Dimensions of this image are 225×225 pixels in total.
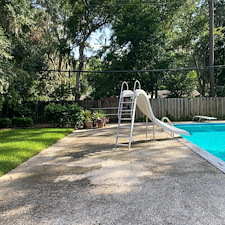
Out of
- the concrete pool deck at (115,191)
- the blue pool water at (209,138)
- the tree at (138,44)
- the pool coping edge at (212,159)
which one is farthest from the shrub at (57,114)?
the pool coping edge at (212,159)

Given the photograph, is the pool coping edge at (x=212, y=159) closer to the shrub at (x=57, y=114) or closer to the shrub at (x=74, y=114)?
the shrub at (x=74, y=114)

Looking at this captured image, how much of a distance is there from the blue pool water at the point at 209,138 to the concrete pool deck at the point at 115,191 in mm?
1830

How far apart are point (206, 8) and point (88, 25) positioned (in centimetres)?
1107

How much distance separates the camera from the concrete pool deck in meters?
2.12

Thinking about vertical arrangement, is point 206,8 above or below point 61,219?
above

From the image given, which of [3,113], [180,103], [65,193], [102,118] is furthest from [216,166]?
[3,113]

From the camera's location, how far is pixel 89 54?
17.2 metres

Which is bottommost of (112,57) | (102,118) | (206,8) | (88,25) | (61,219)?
(61,219)

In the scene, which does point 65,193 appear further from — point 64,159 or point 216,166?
point 216,166

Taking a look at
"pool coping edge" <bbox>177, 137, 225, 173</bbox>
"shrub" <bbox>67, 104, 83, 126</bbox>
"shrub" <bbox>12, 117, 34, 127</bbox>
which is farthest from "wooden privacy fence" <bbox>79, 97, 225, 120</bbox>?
"pool coping edge" <bbox>177, 137, 225, 173</bbox>

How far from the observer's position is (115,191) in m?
2.79

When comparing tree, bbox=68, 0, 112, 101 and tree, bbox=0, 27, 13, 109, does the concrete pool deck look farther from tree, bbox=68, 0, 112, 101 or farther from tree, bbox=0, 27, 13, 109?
tree, bbox=68, 0, 112, 101

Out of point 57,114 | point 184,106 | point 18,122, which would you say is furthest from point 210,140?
point 18,122

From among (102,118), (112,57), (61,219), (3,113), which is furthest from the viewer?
(112,57)
